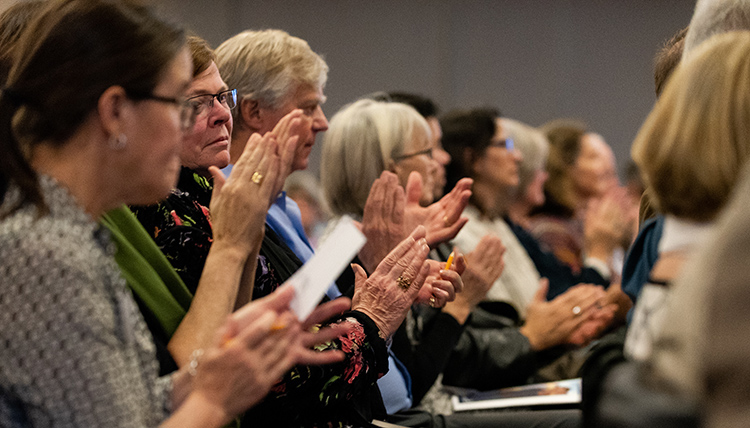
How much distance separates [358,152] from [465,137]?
50.4 inches

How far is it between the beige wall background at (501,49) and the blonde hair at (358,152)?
4.12 meters

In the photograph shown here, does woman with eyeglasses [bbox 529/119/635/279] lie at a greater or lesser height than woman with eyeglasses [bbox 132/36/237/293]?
lesser

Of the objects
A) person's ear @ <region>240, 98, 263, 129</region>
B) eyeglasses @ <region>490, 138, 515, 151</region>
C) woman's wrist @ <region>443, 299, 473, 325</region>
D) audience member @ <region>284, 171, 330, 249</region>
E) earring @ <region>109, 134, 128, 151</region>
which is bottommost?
audience member @ <region>284, 171, 330, 249</region>

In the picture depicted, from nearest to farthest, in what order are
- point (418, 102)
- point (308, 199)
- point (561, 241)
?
point (418, 102) → point (561, 241) → point (308, 199)

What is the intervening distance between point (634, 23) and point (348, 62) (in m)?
3.16

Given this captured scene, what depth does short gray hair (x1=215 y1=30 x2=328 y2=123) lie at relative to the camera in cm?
241

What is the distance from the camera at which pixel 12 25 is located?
61.1 inches

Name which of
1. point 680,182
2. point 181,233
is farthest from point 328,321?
point 680,182

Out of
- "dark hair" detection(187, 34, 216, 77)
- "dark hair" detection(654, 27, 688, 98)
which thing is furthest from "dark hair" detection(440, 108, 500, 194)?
"dark hair" detection(187, 34, 216, 77)

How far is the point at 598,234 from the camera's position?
14.0 feet

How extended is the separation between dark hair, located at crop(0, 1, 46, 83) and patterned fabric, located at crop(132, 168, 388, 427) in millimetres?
378

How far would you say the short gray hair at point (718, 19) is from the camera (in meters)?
1.61

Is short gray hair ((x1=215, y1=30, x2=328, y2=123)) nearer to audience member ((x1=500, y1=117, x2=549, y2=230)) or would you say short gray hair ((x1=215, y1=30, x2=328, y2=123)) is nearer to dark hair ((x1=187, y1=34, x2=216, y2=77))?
dark hair ((x1=187, y1=34, x2=216, y2=77))

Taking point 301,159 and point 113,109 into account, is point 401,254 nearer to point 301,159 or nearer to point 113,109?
point 301,159
